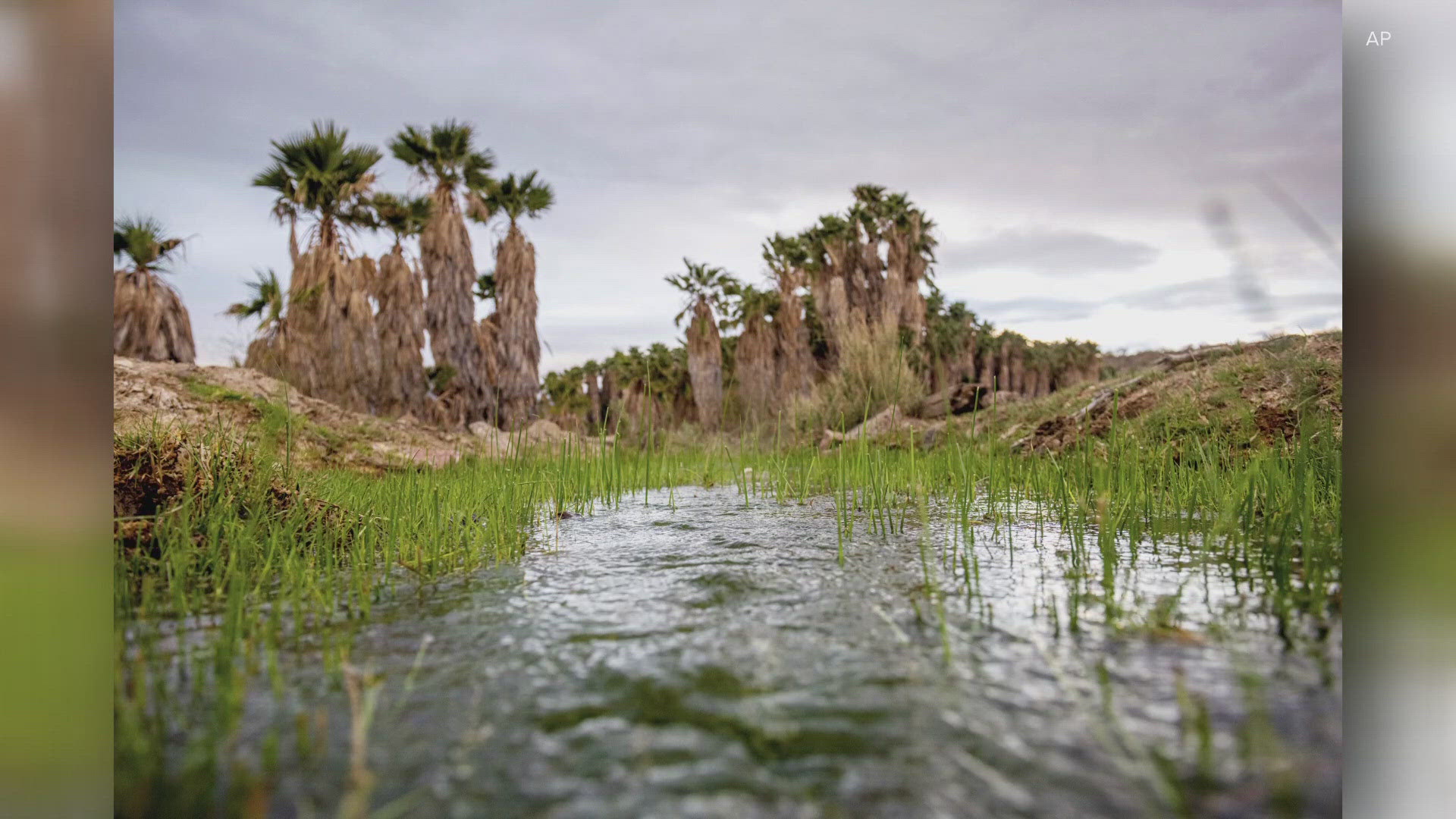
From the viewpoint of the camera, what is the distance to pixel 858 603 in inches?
51.2

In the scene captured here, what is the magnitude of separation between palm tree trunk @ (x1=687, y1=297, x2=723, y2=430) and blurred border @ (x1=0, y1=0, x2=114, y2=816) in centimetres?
2183

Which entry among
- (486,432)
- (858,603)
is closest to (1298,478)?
(858,603)

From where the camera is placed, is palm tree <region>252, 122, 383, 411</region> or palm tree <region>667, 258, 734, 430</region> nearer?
palm tree <region>252, 122, 383, 411</region>

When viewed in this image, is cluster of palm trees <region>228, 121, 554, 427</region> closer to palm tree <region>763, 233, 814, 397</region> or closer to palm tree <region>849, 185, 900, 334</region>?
palm tree <region>763, 233, 814, 397</region>

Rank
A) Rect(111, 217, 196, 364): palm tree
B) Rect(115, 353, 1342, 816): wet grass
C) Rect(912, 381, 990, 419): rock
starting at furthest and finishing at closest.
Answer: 1. Rect(111, 217, 196, 364): palm tree
2. Rect(912, 381, 990, 419): rock
3. Rect(115, 353, 1342, 816): wet grass

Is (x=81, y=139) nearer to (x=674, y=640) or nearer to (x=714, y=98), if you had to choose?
(x=674, y=640)

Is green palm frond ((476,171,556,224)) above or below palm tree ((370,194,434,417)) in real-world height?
above

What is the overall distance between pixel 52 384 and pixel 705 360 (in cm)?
2324

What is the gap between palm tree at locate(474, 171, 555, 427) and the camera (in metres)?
20.8

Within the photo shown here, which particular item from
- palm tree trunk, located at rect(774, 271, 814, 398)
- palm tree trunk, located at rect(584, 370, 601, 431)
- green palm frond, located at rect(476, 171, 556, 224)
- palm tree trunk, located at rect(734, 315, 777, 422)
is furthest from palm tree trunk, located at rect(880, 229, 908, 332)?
palm tree trunk, located at rect(584, 370, 601, 431)

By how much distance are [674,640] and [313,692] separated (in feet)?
1.60

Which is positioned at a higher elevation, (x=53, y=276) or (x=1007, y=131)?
(x=1007, y=131)

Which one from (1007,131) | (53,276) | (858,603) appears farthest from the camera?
(1007,131)

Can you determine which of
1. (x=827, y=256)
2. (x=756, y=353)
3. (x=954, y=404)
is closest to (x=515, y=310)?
(x=756, y=353)
